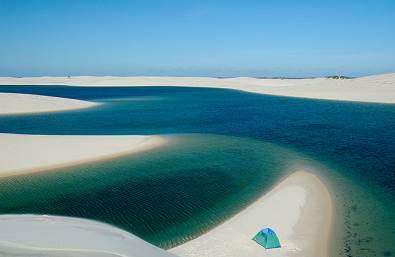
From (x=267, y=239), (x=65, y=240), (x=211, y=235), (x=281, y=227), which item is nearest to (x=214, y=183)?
(x=281, y=227)

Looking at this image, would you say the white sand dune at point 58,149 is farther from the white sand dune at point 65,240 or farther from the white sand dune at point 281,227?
the white sand dune at point 281,227

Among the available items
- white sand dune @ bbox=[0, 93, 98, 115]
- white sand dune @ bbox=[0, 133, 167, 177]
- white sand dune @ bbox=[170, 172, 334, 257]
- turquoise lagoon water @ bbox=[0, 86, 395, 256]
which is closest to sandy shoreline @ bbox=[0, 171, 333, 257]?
white sand dune @ bbox=[170, 172, 334, 257]

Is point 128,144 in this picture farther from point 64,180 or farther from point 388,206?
point 388,206

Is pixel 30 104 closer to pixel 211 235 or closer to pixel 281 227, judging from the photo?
pixel 211 235

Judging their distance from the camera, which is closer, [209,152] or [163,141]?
[209,152]

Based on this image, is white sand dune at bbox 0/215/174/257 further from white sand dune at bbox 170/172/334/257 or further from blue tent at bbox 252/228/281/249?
blue tent at bbox 252/228/281/249

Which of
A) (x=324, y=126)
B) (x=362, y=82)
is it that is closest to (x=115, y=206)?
(x=324, y=126)

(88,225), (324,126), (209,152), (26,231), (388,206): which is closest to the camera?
(26,231)
